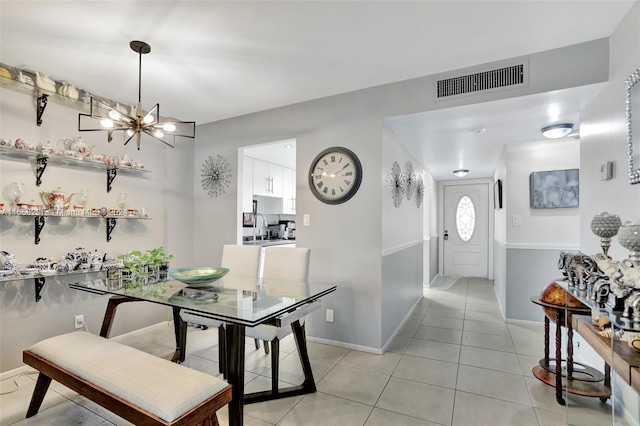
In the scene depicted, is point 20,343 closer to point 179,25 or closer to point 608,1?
point 179,25

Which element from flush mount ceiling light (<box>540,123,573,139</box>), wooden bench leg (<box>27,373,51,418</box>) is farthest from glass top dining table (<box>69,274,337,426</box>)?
flush mount ceiling light (<box>540,123,573,139</box>)

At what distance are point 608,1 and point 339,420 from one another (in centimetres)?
296

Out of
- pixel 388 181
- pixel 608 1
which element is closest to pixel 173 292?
pixel 388 181

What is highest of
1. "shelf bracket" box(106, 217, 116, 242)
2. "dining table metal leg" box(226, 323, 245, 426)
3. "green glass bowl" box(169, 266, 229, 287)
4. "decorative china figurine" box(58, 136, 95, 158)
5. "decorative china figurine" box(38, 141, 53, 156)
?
"decorative china figurine" box(58, 136, 95, 158)

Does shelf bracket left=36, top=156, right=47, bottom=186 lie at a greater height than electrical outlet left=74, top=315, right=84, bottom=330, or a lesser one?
greater

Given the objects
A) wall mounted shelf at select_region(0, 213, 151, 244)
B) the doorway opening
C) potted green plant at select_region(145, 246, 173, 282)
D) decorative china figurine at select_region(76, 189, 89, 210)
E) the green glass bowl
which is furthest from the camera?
the doorway opening

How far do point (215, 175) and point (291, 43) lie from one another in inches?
85.5

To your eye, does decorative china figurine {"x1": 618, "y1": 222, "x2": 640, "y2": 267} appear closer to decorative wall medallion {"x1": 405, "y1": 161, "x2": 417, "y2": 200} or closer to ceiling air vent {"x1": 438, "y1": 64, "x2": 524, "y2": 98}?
ceiling air vent {"x1": 438, "y1": 64, "x2": 524, "y2": 98}

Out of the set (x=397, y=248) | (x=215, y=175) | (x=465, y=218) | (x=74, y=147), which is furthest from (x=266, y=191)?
(x=465, y=218)

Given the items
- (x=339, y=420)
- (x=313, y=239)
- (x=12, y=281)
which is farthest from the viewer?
(x=313, y=239)

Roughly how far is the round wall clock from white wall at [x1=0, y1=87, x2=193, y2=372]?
1.93 m

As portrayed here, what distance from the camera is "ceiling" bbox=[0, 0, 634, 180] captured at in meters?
1.82

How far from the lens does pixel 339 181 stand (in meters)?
3.02

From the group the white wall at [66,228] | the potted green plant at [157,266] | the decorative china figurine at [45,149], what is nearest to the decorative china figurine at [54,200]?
the white wall at [66,228]
